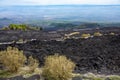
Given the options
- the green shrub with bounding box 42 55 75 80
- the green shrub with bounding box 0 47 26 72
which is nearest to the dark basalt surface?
the green shrub with bounding box 0 47 26 72

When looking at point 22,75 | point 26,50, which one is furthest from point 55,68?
point 26,50

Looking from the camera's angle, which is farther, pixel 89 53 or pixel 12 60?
pixel 89 53

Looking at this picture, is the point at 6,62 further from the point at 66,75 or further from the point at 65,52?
the point at 65,52

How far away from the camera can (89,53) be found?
31219 millimetres

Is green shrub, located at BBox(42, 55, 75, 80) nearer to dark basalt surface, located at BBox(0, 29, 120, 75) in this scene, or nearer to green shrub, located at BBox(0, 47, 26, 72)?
green shrub, located at BBox(0, 47, 26, 72)

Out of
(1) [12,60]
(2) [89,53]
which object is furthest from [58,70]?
(2) [89,53]

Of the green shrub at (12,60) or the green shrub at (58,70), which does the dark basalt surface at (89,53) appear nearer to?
the green shrub at (12,60)

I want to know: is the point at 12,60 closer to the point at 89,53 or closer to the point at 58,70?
the point at 58,70

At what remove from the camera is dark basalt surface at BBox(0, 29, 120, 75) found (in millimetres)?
25297

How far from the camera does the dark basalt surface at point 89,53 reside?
83.0ft

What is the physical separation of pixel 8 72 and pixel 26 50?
10.1 metres

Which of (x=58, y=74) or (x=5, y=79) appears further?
(x=5, y=79)

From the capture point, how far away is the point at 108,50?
3203 cm

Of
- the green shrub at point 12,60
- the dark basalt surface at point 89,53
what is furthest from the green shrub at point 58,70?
the dark basalt surface at point 89,53
